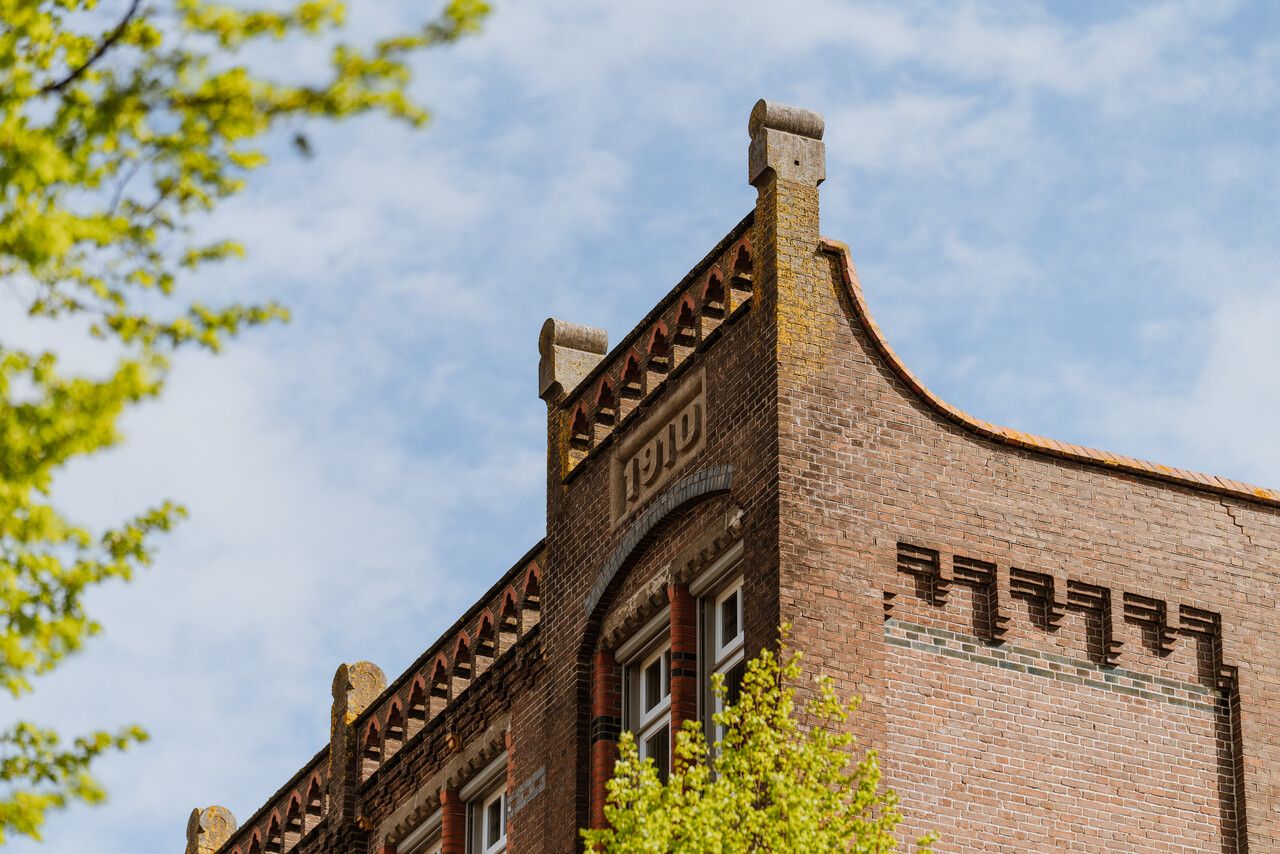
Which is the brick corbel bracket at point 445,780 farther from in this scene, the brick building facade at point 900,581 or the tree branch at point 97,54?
the tree branch at point 97,54

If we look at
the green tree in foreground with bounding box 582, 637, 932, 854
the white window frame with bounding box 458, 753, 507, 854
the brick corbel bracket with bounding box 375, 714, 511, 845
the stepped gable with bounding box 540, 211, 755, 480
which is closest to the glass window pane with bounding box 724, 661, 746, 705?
the green tree in foreground with bounding box 582, 637, 932, 854

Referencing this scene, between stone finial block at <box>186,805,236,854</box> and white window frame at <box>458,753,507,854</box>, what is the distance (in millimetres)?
7856

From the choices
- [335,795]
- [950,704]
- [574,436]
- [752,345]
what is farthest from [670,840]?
[335,795]

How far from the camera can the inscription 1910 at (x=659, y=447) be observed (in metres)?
23.1

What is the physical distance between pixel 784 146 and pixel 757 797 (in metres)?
7.12

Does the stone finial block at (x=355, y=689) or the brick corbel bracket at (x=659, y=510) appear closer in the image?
the brick corbel bracket at (x=659, y=510)

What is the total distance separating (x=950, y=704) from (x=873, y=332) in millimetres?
3495

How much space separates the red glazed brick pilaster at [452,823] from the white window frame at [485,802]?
0.06 m

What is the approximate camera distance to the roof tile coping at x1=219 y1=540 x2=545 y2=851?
26.4m

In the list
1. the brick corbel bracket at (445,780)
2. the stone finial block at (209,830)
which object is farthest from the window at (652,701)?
the stone finial block at (209,830)

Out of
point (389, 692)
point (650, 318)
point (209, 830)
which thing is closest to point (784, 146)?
point (650, 318)

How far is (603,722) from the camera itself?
23469 mm

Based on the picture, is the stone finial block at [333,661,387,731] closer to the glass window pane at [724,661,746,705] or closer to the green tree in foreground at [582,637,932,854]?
the glass window pane at [724,661,746,705]

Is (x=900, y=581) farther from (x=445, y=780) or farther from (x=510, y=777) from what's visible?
(x=445, y=780)
